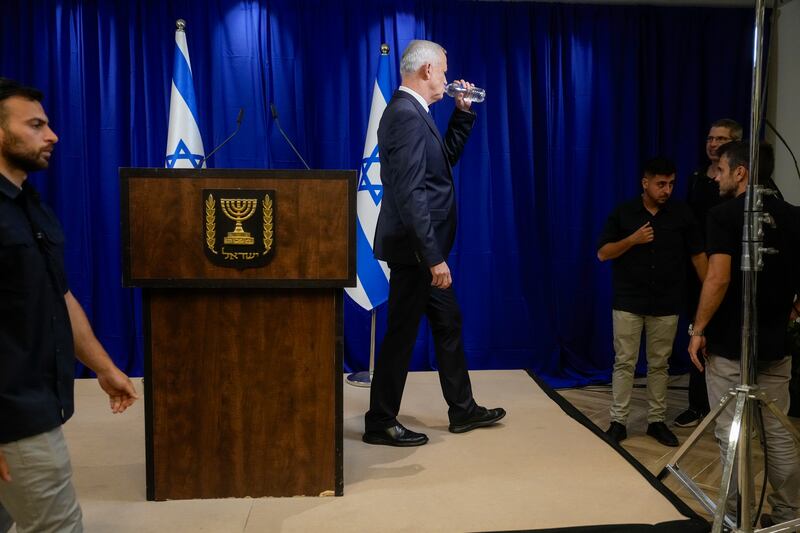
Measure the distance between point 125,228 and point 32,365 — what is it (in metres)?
0.85

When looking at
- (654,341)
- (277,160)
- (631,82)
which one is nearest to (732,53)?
(631,82)

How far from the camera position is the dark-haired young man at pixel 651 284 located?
11.3ft

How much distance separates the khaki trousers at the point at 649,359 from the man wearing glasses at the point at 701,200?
1.21ft

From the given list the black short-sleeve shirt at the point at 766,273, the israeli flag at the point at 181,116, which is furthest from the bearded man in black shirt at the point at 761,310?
the israeli flag at the point at 181,116

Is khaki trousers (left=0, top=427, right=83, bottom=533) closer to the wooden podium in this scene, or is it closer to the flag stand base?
the wooden podium

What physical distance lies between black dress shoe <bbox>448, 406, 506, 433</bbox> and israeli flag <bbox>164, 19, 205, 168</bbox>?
2.11 meters

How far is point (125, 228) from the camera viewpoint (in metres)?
2.28

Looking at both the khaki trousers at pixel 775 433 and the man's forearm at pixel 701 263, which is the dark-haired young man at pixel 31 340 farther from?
the man's forearm at pixel 701 263

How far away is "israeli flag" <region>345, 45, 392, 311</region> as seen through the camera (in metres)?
4.21

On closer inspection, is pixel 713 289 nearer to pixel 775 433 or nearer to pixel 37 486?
pixel 775 433

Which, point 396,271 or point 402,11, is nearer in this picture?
point 396,271

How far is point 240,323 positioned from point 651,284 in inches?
79.1

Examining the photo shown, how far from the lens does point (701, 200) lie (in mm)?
3734

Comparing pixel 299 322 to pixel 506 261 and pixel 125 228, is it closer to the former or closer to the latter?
pixel 125 228
